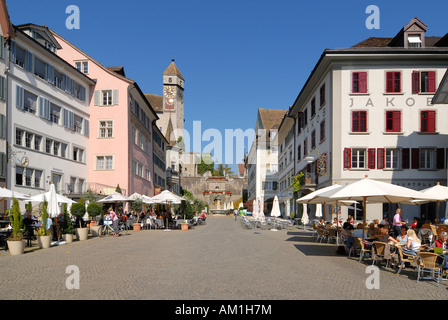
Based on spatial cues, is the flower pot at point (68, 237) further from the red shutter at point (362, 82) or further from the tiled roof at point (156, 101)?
the tiled roof at point (156, 101)

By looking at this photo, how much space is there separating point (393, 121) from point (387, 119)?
16.0 inches

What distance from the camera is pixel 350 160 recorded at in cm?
3138

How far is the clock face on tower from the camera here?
11538 cm

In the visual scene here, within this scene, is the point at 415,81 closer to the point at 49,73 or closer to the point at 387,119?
the point at 387,119

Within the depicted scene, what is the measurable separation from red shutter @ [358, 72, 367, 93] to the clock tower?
8414 cm

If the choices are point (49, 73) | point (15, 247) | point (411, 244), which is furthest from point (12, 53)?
point (411, 244)

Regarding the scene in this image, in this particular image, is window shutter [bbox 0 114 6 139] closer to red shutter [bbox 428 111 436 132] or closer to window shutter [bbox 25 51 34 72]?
window shutter [bbox 25 51 34 72]

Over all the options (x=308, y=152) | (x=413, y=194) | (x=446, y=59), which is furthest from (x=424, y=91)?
(x=413, y=194)

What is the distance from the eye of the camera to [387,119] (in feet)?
105

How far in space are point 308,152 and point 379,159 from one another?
9.17 metres

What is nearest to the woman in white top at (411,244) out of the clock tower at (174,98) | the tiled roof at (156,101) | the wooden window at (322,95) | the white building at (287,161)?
the wooden window at (322,95)

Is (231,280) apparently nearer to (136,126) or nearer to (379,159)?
(379,159)

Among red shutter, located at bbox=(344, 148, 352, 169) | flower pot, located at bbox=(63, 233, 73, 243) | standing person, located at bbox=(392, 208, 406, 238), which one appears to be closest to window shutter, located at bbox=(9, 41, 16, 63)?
flower pot, located at bbox=(63, 233, 73, 243)

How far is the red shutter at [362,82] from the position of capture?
32125 millimetres
